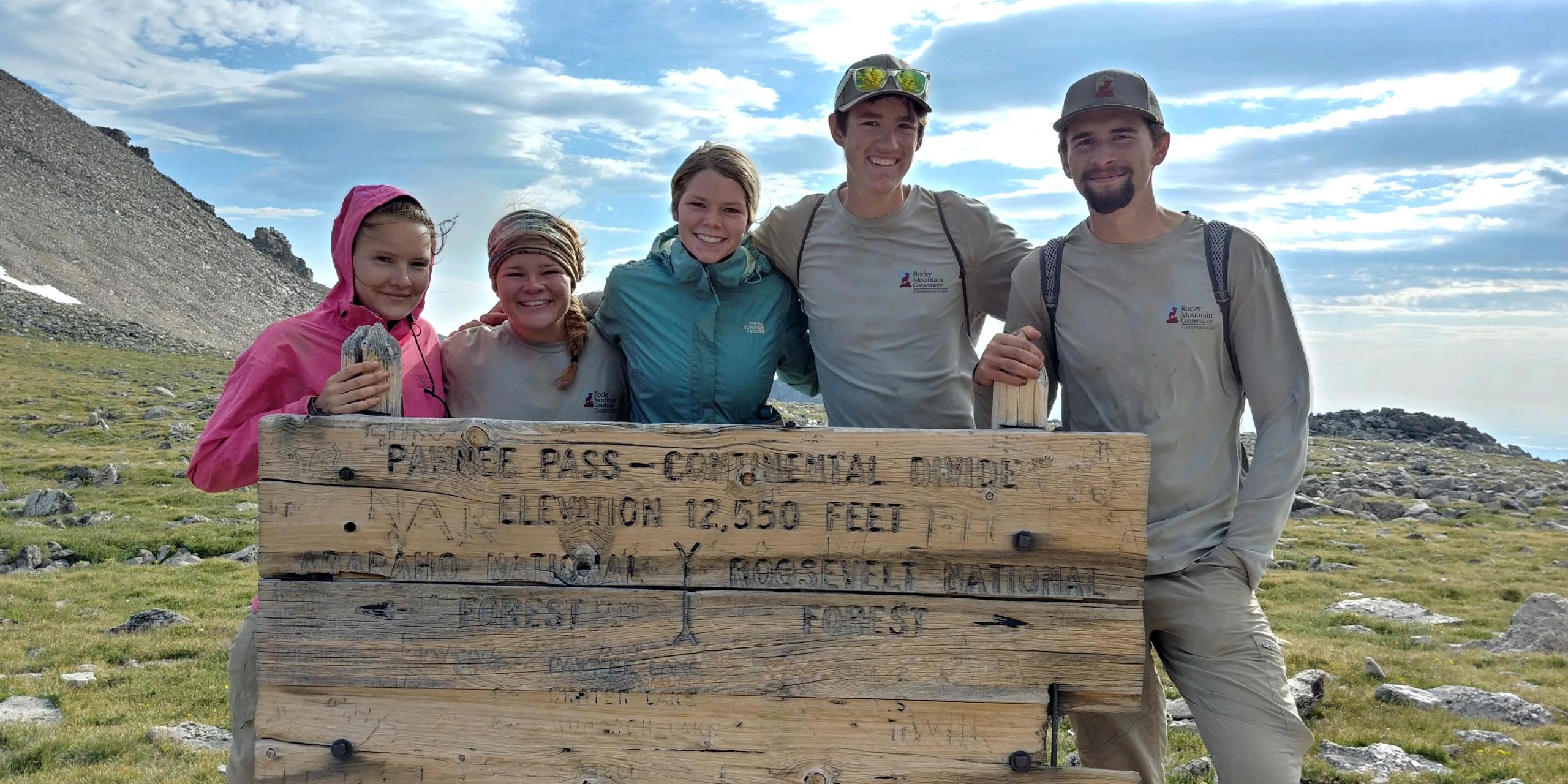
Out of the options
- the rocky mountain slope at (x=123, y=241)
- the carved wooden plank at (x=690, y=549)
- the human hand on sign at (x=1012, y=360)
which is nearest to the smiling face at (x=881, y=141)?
the human hand on sign at (x=1012, y=360)

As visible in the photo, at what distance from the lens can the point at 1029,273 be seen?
496cm

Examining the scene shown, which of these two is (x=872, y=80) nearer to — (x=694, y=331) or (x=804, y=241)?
(x=804, y=241)

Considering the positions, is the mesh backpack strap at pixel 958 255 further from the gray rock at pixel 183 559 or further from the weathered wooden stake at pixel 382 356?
the gray rock at pixel 183 559

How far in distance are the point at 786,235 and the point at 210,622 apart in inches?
412

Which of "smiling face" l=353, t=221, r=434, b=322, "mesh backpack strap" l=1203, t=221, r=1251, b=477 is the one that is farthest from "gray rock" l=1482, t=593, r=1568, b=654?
"smiling face" l=353, t=221, r=434, b=322

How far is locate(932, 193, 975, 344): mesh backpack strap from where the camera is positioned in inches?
206

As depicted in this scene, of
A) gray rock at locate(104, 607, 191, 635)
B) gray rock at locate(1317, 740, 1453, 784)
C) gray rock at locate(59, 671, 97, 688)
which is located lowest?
gray rock at locate(59, 671, 97, 688)

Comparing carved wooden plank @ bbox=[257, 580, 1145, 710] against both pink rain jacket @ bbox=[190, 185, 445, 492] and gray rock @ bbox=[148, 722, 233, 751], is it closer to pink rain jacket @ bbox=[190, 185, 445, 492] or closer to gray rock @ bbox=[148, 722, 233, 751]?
pink rain jacket @ bbox=[190, 185, 445, 492]

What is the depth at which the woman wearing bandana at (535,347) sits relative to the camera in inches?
196

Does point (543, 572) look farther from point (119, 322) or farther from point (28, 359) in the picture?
point (119, 322)

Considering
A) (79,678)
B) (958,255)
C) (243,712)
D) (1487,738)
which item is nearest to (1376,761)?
(1487,738)

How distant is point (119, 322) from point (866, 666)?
77050mm

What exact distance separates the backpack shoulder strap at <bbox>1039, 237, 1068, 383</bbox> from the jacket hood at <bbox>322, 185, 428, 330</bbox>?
10.0ft

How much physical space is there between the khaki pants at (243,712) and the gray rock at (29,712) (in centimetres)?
605
